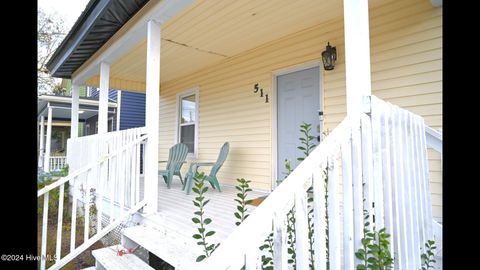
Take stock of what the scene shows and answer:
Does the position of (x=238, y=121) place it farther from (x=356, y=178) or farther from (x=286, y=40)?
(x=356, y=178)

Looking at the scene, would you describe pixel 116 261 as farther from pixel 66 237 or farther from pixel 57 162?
pixel 57 162

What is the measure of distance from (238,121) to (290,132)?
1225 mm

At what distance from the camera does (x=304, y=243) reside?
0.98 meters

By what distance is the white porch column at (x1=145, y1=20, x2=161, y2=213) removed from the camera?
10.5ft

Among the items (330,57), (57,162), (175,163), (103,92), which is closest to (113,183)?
(175,163)

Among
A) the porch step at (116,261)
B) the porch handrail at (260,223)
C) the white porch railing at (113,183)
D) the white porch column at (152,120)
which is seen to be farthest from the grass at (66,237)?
the porch handrail at (260,223)

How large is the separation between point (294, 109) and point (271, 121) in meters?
0.47

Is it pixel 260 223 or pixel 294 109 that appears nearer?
pixel 260 223

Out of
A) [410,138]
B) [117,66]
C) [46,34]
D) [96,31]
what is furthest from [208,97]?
[46,34]

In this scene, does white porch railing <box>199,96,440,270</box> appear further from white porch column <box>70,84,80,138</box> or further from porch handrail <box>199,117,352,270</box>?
white porch column <box>70,84,80,138</box>

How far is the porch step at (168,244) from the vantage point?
216 centimetres

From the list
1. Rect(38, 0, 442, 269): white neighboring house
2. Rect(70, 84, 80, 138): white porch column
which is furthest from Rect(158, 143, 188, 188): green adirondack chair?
Rect(70, 84, 80, 138): white porch column

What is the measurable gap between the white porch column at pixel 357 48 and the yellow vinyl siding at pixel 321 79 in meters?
1.95

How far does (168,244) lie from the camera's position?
247cm
